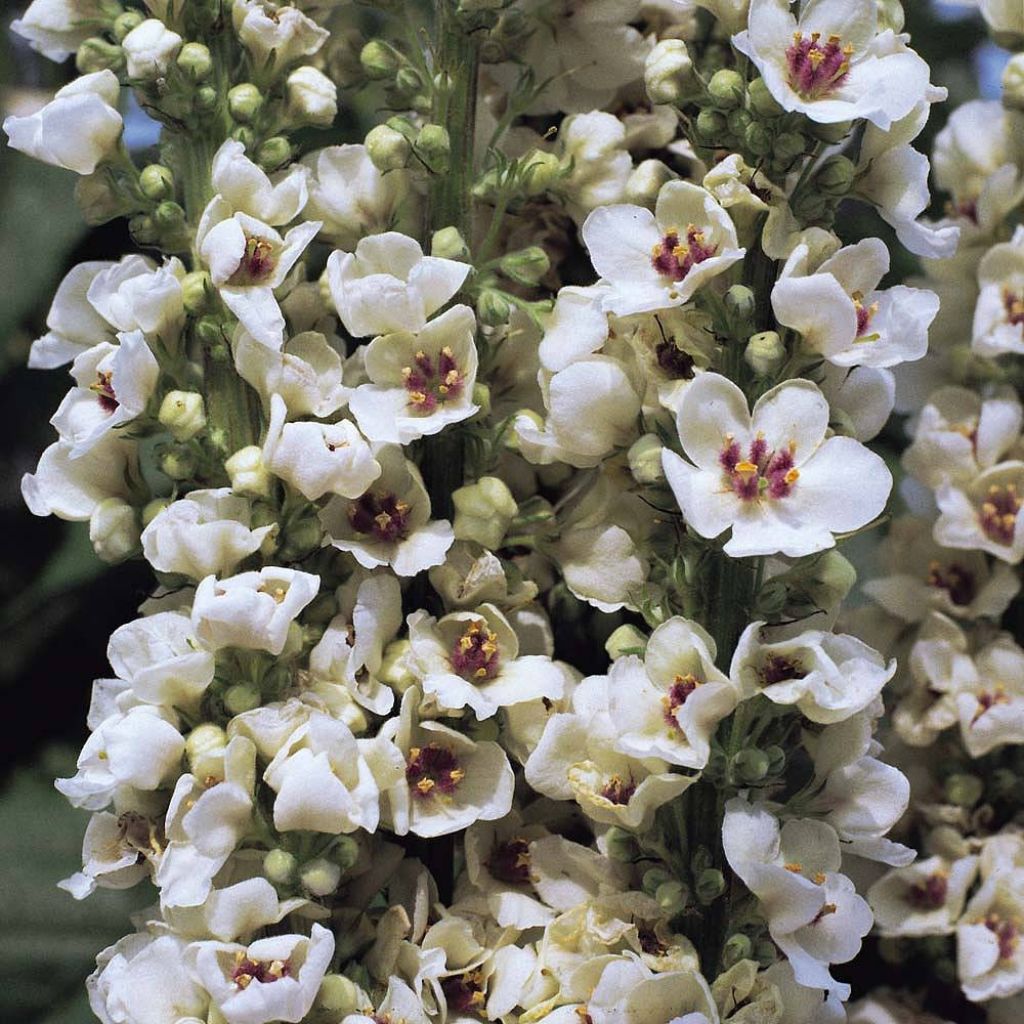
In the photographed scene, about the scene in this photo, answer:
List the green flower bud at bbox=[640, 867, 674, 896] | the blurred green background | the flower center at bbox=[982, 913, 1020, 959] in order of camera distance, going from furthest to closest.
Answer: the blurred green background < the flower center at bbox=[982, 913, 1020, 959] < the green flower bud at bbox=[640, 867, 674, 896]

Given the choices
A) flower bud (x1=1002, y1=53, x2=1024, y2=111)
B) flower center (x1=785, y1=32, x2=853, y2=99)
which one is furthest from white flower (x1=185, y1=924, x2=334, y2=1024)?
flower bud (x1=1002, y1=53, x2=1024, y2=111)

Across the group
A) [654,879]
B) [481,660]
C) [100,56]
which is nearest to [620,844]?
[654,879]

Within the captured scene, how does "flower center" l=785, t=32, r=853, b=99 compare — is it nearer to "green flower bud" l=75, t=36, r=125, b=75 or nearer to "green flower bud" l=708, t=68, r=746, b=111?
"green flower bud" l=708, t=68, r=746, b=111

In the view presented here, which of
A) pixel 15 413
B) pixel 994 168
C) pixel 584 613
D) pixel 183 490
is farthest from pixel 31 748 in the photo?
pixel 994 168

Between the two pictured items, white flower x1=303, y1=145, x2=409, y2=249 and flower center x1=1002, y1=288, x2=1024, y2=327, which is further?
flower center x1=1002, y1=288, x2=1024, y2=327

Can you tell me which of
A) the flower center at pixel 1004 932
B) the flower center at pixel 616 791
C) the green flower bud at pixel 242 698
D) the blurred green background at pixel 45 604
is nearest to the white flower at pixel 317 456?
the green flower bud at pixel 242 698

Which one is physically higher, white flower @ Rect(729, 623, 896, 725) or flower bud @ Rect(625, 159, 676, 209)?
flower bud @ Rect(625, 159, 676, 209)

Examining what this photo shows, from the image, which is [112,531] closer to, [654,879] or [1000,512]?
[654,879]
